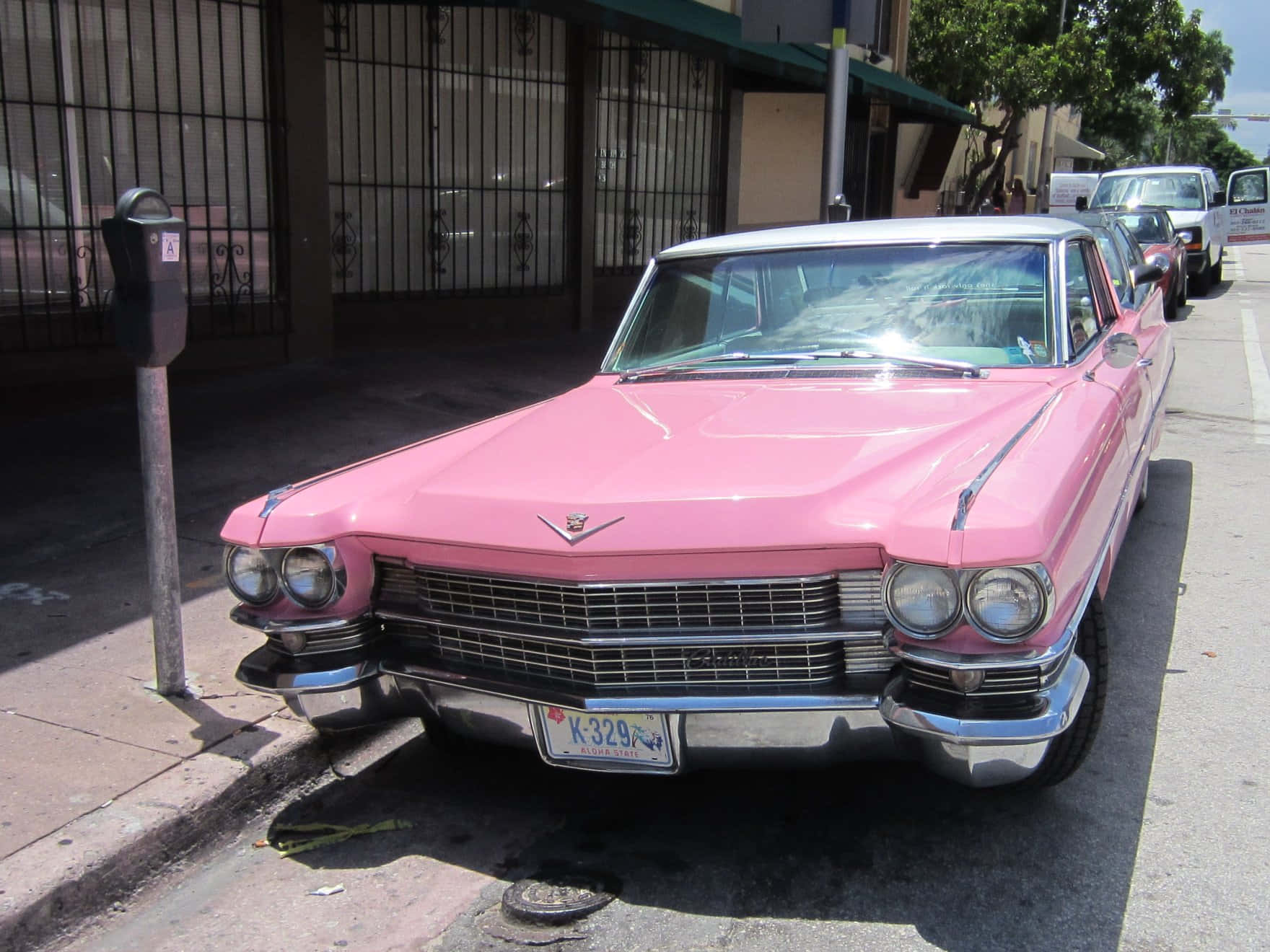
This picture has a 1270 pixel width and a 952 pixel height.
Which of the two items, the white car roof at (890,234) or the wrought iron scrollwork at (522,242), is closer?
the white car roof at (890,234)

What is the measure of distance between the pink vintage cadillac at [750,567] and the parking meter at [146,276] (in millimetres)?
754

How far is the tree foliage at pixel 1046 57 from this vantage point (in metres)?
22.0

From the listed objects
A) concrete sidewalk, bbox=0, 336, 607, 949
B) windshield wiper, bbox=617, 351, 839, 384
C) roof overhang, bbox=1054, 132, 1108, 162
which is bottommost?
concrete sidewalk, bbox=0, 336, 607, 949

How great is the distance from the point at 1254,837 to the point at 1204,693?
1.13 metres

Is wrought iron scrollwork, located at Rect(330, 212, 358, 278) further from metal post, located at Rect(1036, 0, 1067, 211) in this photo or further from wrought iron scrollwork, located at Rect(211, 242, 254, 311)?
metal post, located at Rect(1036, 0, 1067, 211)

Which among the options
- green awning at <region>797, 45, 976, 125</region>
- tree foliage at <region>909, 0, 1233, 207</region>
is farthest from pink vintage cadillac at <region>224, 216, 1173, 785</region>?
tree foliage at <region>909, 0, 1233, 207</region>

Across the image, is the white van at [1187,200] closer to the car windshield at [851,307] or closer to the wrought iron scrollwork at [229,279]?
the wrought iron scrollwork at [229,279]

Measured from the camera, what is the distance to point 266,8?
894cm

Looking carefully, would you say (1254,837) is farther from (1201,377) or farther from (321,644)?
(1201,377)

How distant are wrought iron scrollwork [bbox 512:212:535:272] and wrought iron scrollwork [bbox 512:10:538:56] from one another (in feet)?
4.83

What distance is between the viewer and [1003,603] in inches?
114

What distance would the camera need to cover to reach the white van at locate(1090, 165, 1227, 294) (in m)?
19.6

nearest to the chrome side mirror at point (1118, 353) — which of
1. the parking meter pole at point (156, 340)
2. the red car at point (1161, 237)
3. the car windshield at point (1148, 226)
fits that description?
the parking meter pole at point (156, 340)

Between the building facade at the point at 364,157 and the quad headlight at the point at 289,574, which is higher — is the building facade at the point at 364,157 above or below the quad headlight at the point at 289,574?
above
